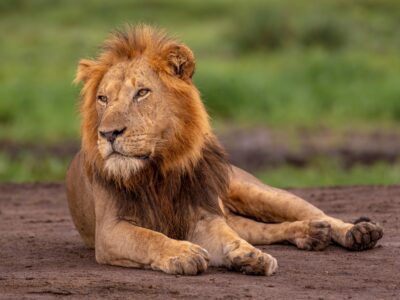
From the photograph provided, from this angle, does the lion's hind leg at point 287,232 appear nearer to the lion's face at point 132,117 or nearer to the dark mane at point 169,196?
the dark mane at point 169,196

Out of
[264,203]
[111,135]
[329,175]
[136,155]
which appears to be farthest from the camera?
[329,175]

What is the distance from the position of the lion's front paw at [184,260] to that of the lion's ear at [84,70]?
3.21 ft

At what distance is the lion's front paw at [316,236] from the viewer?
19.9 ft

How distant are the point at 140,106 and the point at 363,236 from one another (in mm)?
1202

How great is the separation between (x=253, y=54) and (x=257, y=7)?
191cm

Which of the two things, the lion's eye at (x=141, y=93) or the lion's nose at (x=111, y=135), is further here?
the lion's eye at (x=141, y=93)

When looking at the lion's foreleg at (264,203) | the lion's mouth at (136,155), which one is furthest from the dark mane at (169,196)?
the lion's foreleg at (264,203)

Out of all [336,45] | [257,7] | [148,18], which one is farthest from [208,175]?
[148,18]

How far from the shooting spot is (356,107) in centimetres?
1398

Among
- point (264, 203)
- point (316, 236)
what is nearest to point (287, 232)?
point (316, 236)

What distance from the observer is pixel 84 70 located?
5992mm

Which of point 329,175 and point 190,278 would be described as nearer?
point 190,278

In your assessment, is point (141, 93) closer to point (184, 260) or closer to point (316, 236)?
point (184, 260)

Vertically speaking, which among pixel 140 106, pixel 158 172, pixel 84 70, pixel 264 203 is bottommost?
pixel 264 203
